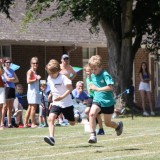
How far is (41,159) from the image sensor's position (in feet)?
36.8

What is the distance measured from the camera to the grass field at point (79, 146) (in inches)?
454

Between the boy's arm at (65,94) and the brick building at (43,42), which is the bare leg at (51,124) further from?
the brick building at (43,42)

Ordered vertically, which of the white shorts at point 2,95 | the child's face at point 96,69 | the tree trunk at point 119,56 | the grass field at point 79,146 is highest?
the tree trunk at point 119,56

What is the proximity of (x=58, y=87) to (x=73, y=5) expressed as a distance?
35.5 feet

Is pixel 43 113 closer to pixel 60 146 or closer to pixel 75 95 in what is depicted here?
pixel 75 95

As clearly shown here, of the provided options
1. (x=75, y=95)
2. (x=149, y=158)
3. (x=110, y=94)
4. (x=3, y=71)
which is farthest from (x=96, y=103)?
(x=75, y=95)

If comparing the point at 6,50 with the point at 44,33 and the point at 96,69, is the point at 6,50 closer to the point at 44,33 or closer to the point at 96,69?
the point at 44,33

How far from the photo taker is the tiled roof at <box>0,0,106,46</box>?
30.8 metres

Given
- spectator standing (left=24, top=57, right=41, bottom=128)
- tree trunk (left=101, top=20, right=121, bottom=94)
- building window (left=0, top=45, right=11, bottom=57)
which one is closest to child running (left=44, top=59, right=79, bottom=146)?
spectator standing (left=24, top=57, right=41, bottom=128)

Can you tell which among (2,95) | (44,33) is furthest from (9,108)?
(44,33)

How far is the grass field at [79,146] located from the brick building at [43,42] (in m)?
14.0

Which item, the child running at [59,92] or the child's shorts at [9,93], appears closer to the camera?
the child running at [59,92]

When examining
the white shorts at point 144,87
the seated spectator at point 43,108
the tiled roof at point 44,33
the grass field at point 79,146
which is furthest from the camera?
the tiled roof at point 44,33

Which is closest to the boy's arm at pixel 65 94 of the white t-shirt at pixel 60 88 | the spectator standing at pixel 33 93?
the white t-shirt at pixel 60 88
